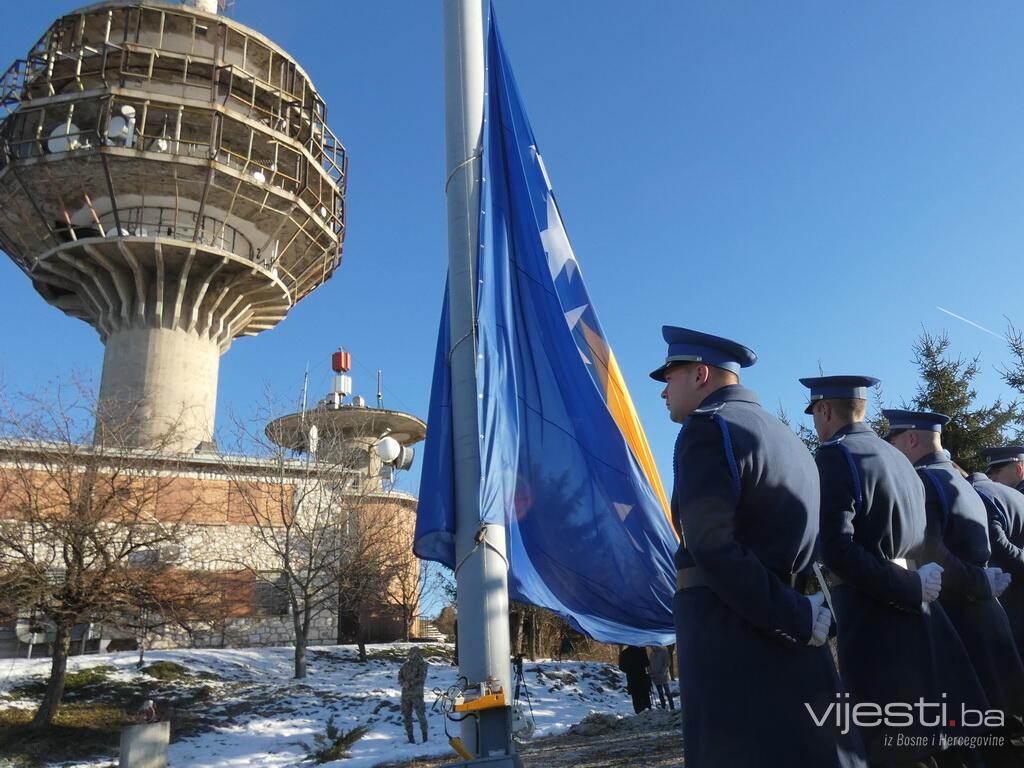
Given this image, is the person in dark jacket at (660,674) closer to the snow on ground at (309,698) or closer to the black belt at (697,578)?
the snow on ground at (309,698)

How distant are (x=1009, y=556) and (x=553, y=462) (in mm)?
3158

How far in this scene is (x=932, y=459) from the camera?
537cm

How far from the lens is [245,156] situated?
29156 mm

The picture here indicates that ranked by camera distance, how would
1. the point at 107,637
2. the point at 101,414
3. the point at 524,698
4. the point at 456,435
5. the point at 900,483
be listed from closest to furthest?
the point at 900,483 → the point at 456,435 → the point at 524,698 → the point at 101,414 → the point at 107,637

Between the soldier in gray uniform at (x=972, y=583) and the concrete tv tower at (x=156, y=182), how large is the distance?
2552 centimetres

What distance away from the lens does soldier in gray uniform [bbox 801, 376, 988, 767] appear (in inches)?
149

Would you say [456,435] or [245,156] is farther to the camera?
→ [245,156]

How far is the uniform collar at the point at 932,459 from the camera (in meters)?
5.29

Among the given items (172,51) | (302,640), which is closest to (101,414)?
(302,640)

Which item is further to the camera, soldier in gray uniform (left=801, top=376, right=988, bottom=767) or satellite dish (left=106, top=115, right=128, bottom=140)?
satellite dish (left=106, top=115, right=128, bottom=140)

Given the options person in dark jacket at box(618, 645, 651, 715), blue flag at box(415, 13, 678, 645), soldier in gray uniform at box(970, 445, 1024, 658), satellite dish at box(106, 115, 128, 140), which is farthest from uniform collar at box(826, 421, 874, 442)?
satellite dish at box(106, 115, 128, 140)

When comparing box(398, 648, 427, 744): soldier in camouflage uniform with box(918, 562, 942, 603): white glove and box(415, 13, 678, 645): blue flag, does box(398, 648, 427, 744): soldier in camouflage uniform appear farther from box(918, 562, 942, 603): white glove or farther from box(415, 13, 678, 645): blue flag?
box(918, 562, 942, 603): white glove

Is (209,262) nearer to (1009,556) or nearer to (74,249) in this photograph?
(74,249)

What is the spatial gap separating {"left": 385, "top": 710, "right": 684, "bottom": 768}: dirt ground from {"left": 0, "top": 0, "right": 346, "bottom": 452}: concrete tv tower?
19.0 m
